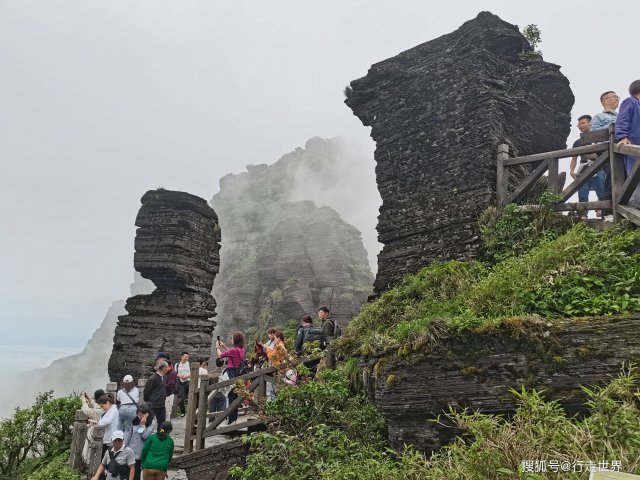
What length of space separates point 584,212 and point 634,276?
257cm

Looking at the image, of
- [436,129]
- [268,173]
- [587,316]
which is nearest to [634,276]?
[587,316]

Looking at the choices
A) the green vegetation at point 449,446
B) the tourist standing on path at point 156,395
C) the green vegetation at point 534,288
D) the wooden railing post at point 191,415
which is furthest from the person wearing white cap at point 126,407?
the green vegetation at point 534,288

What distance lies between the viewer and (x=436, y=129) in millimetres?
10414

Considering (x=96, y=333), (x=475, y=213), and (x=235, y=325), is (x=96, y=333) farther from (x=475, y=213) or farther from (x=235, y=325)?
(x=475, y=213)

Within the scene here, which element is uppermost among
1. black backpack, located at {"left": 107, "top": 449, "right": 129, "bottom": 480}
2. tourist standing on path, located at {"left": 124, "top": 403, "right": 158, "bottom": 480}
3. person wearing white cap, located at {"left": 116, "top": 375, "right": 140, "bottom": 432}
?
person wearing white cap, located at {"left": 116, "top": 375, "right": 140, "bottom": 432}

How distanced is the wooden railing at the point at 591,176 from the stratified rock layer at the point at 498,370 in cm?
245

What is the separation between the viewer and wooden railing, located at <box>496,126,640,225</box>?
6.89 m

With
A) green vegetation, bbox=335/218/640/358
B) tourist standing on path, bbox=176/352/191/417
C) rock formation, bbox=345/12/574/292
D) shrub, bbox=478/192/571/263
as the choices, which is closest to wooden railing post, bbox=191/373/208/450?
green vegetation, bbox=335/218/640/358

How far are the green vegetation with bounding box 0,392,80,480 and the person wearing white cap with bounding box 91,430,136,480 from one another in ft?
16.3

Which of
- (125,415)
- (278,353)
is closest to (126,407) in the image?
(125,415)

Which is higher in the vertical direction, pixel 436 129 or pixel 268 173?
pixel 268 173

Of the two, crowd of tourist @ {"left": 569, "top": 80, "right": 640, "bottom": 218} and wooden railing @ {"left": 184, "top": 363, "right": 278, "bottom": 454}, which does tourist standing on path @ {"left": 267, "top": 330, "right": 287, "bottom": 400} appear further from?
crowd of tourist @ {"left": 569, "top": 80, "right": 640, "bottom": 218}

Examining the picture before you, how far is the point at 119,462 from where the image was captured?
25.4 feet

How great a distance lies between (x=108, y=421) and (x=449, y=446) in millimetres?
6058
